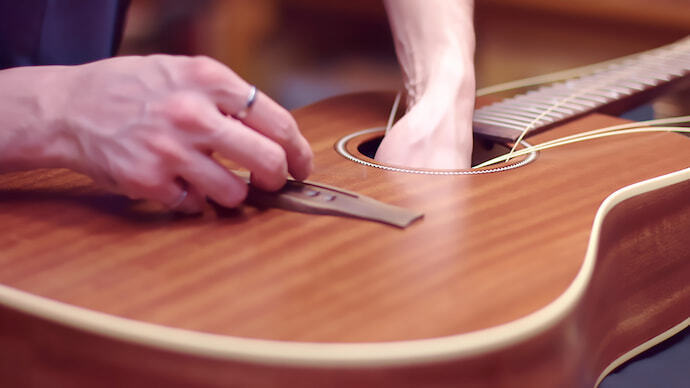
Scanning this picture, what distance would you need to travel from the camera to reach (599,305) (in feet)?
1.75

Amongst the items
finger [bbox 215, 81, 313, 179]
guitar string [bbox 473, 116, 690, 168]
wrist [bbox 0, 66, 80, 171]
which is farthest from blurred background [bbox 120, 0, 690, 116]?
wrist [bbox 0, 66, 80, 171]

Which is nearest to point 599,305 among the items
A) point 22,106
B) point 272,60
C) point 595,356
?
point 595,356

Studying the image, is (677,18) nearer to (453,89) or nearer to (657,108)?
(657,108)

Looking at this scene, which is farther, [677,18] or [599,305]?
[677,18]

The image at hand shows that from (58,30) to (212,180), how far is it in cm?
56

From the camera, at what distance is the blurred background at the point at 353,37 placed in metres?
1.85

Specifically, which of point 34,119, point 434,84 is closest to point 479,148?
point 434,84

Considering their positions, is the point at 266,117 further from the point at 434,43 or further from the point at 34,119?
the point at 434,43

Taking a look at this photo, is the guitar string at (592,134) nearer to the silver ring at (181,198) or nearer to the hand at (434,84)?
the hand at (434,84)

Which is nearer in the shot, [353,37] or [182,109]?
[182,109]

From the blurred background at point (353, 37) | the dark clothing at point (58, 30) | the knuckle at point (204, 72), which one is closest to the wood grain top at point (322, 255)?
the knuckle at point (204, 72)

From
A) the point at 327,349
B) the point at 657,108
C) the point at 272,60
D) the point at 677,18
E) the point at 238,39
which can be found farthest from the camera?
the point at 272,60

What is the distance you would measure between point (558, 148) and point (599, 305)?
0.29m

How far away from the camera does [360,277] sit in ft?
1.53
